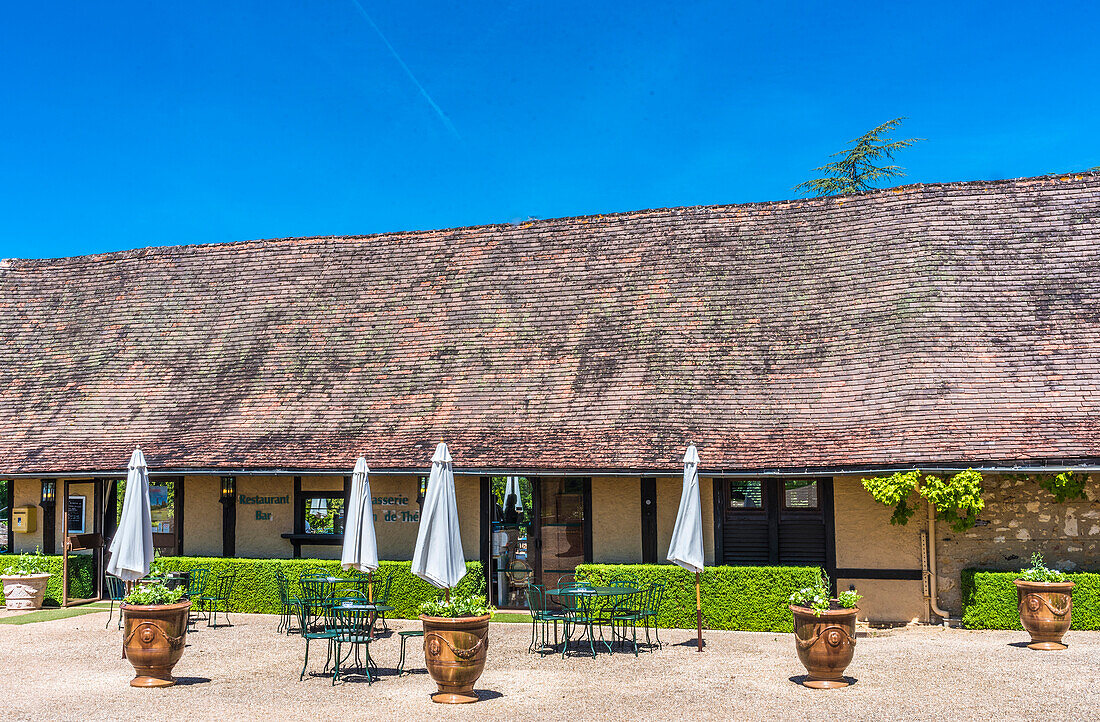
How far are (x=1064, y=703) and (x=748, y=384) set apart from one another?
8.06 metres


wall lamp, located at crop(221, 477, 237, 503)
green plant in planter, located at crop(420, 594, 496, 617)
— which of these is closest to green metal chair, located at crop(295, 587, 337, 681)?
green plant in planter, located at crop(420, 594, 496, 617)

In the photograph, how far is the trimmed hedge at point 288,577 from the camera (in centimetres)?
1595

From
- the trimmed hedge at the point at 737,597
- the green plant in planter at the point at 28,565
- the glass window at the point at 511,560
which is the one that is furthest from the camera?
the green plant in planter at the point at 28,565

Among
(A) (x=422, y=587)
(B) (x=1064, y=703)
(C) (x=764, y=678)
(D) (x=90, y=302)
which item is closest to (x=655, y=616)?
(C) (x=764, y=678)

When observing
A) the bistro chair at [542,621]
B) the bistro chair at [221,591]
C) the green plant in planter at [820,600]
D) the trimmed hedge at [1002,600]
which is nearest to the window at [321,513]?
the bistro chair at [221,591]

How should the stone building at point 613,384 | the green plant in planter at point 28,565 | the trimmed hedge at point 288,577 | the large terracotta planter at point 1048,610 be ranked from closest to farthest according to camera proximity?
the large terracotta planter at point 1048,610
the stone building at point 613,384
the trimmed hedge at point 288,577
the green plant in planter at point 28,565

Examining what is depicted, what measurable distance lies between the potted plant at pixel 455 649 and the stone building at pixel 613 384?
5.33 meters

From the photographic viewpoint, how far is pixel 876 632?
47.5ft

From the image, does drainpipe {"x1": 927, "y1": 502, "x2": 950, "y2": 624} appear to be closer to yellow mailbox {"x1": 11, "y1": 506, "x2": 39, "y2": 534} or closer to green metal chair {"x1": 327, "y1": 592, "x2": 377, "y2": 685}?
green metal chair {"x1": 327, "y1": 592, "x2": 377, "y2": 685}

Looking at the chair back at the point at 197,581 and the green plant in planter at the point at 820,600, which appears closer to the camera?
the green plant in planter at the point at 820,600

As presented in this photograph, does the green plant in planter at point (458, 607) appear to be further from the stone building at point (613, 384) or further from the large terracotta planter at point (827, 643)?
the stone building at point (613, 384)

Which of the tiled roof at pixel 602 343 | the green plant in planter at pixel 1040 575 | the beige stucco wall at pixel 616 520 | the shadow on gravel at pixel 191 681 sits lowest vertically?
the shadow on gravel at pixel 191 681

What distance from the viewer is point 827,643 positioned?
1069 cm

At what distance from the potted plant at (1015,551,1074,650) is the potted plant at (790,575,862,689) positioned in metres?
3.43
